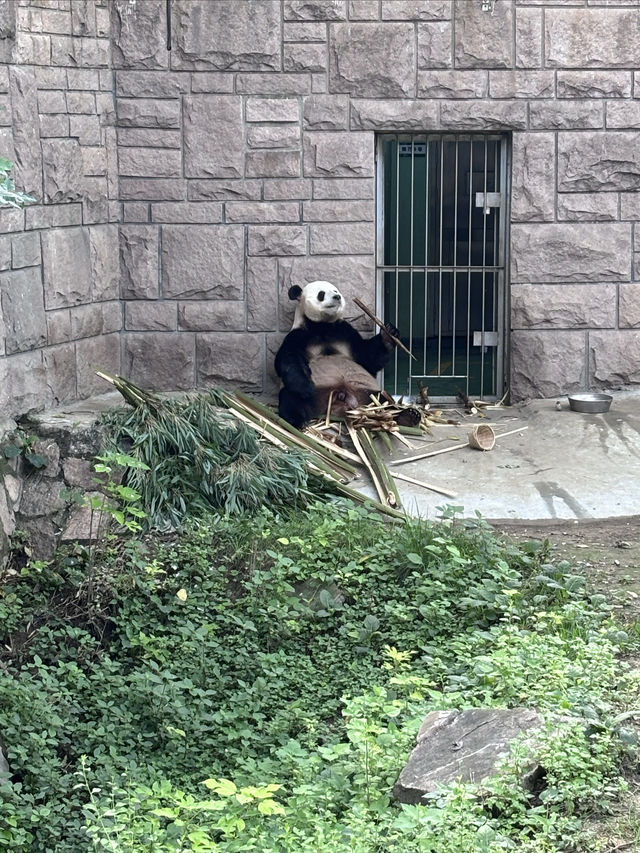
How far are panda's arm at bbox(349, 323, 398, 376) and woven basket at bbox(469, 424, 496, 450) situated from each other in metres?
0.94

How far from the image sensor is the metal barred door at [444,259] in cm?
749

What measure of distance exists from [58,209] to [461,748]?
4.28 metres

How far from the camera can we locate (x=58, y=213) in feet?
21.4

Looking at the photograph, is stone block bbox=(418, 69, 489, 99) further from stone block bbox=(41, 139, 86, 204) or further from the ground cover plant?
the ground cover plant

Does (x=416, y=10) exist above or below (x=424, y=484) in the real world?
above

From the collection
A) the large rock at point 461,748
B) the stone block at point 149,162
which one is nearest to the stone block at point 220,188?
the stone block at point 149,162

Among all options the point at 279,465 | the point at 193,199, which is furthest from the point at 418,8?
the point at 279,465

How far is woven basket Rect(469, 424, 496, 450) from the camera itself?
658 centimetres

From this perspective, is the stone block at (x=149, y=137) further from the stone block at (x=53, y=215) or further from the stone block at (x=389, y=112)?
the stone block at (x=389, y=112)

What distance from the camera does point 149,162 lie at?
23.8 ft

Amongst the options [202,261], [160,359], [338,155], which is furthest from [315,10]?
[160,359]

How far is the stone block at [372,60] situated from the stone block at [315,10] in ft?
0.25

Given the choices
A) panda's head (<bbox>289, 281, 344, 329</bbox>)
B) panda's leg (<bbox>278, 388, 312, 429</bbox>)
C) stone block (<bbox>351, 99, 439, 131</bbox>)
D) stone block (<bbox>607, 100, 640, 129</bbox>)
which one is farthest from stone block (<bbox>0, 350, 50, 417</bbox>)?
stone block (<bbox>607, 100, 640, 129</bbox>)

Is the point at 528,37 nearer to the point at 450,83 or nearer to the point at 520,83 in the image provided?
the point at 520,83
